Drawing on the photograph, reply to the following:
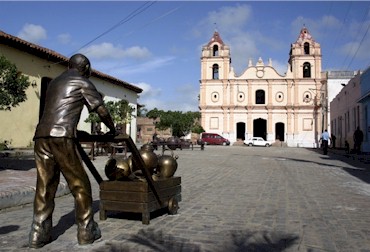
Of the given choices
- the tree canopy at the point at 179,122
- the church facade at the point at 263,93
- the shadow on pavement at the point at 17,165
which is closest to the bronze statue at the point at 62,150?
the shadow on pavement at the point at 17,165

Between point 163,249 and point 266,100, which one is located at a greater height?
point 266,100

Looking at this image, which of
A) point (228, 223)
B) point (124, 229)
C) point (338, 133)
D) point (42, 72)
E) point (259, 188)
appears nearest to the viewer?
point (124, 229)

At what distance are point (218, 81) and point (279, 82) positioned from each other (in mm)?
7861

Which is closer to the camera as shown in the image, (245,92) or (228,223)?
(228,223)

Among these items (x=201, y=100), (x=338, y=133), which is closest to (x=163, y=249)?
(x=338, y=133)

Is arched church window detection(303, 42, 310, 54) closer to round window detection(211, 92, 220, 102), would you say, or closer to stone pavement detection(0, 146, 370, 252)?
round window detection(211, 92, 220, 102)

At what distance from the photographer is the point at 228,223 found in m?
4.54

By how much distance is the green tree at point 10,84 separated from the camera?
26.6 ft

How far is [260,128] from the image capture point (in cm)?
5225

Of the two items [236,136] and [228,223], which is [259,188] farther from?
[236,136]

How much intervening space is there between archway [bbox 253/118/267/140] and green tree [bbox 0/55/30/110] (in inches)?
1740

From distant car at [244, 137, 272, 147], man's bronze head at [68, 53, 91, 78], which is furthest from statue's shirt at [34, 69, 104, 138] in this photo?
distant car at [244, 137, 272, 147]

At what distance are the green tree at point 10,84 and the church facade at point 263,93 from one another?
A: 1599 inches

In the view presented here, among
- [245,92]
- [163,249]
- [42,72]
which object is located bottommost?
[163,249]
